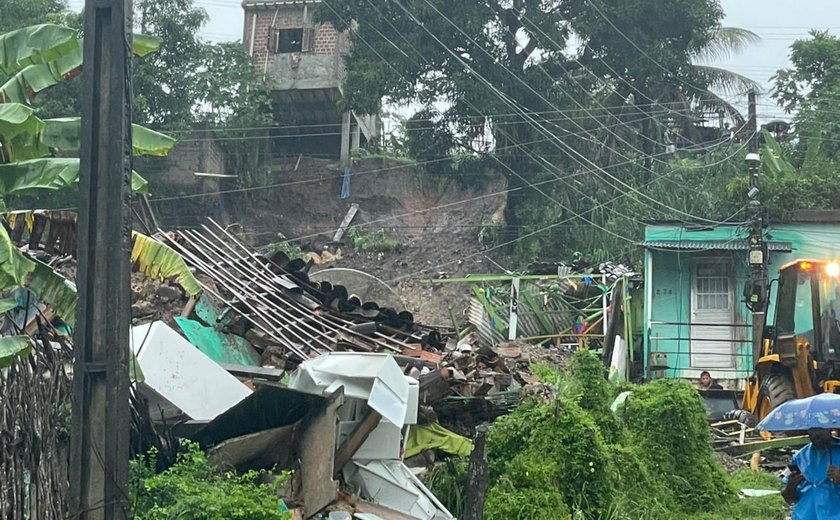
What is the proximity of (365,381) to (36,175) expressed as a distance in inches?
158

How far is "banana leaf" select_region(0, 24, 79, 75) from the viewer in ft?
29.1

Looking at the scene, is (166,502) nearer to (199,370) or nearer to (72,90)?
(199,370)

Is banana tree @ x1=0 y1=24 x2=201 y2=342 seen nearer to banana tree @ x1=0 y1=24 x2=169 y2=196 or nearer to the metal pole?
banana tree @ x1=0 y1=24 x2=169 y2=196

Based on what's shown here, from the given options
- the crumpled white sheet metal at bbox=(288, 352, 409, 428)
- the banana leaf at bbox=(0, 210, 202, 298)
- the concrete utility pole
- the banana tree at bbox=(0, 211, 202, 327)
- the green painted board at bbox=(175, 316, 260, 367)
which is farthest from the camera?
the green painted board at bbox=(175, 316, 260, 367)

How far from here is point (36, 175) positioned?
28.2ft

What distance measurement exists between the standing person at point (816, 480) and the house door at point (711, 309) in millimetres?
14544

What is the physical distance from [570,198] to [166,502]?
25536mm

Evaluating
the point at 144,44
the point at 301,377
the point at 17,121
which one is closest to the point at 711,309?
Answer: the point at 301,377

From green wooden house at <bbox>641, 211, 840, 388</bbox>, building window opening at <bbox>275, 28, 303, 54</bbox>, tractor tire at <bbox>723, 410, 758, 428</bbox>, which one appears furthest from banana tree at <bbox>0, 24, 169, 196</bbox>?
building window opening at <bbox>275, 28, 303, 54</bbox>

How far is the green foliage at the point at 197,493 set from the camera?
7703 millimetres

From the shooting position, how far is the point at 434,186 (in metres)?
36.2

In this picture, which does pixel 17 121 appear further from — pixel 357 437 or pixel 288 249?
pixel 288 249

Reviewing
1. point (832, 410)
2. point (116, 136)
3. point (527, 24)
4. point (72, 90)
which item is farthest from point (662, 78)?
point (116, 136)

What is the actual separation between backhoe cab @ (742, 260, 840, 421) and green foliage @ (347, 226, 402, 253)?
773 inches
